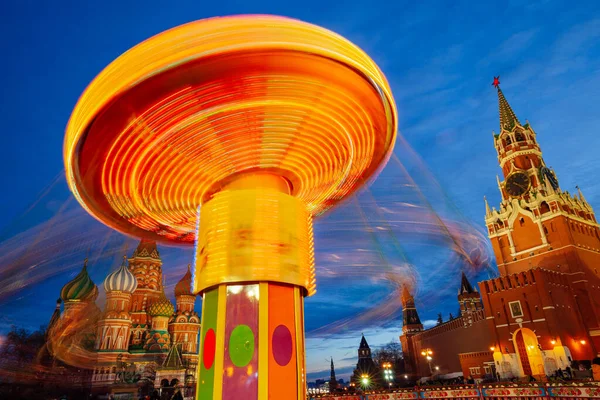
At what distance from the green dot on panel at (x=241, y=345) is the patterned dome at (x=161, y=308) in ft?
163

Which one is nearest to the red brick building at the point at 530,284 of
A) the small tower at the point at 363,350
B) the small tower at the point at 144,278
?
the small tower at the point at 363,350

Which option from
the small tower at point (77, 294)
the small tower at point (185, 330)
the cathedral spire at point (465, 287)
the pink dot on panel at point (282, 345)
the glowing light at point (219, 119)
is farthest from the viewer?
the cathedral spire at point (465, 287)

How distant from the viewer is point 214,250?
678 cm

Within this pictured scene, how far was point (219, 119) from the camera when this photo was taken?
6613mm

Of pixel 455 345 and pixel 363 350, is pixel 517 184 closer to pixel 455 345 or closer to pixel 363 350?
pixel 455 345

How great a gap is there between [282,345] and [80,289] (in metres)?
49.1

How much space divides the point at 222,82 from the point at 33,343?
54.8 metres

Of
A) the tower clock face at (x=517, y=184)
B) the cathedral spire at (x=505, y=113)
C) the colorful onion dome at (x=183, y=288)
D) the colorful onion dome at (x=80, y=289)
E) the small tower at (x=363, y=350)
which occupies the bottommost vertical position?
the small tower at (x=363, y=350)

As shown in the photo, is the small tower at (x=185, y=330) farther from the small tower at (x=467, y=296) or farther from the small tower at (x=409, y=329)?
the small tower at (x=467, y=296)

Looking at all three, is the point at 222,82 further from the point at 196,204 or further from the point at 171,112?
the point at 196,204

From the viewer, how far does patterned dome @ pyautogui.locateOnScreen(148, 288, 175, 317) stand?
51.1 m

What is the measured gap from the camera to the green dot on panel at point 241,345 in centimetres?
604

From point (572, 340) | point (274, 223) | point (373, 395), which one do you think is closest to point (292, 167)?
point (274, 223)

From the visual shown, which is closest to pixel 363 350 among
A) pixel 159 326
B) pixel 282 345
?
pixel 159 326
